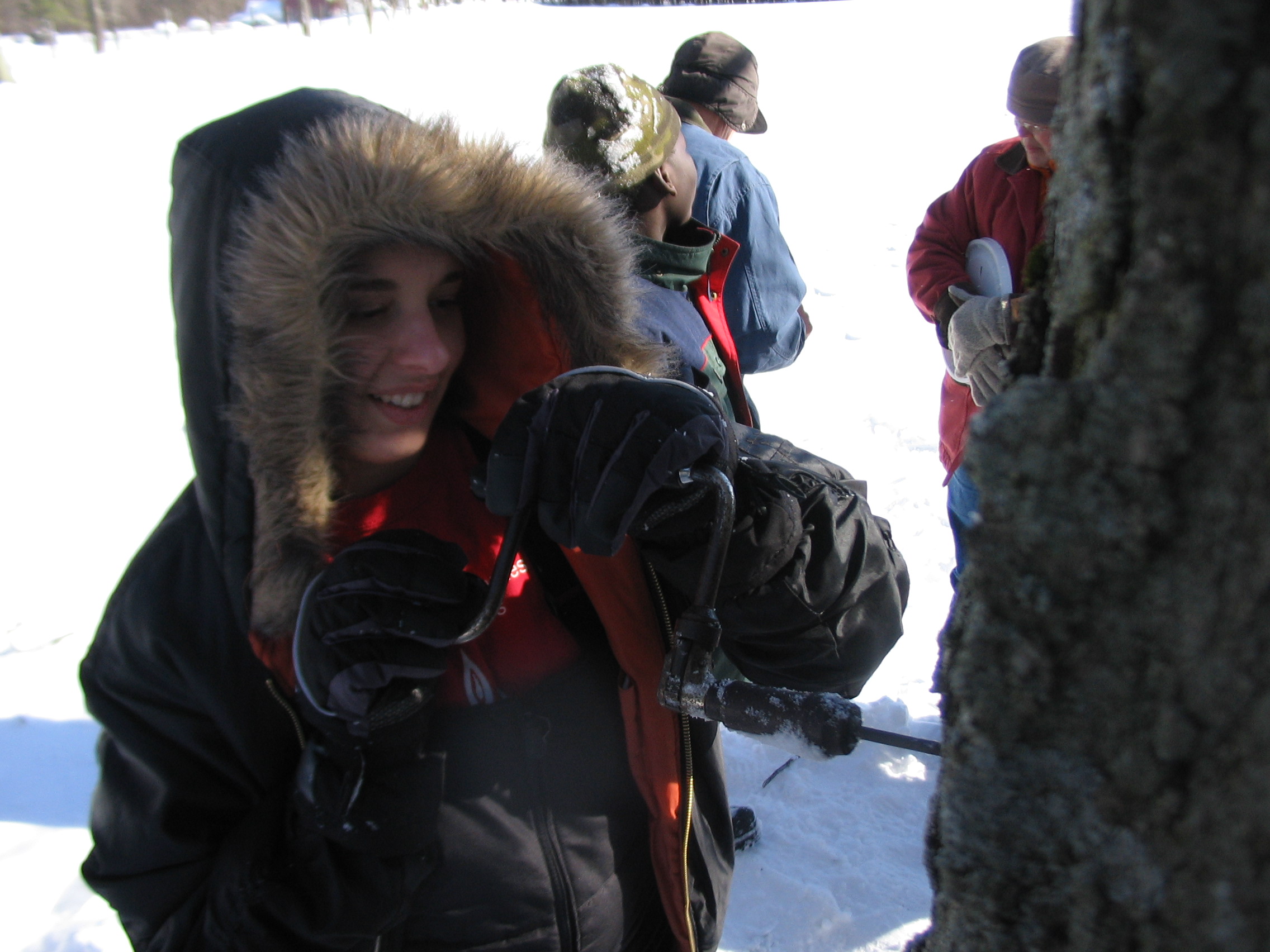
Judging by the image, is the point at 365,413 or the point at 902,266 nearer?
the point at 365,413

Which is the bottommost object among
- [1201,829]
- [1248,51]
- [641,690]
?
[641,690]

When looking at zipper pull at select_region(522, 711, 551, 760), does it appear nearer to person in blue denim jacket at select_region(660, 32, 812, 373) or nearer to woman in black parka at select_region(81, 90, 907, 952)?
woman in black parka at select_region(81, 90, 907, 952)

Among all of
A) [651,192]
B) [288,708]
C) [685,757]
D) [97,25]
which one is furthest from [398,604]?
[97,25]

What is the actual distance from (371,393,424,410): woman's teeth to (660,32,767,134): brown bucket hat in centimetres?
271

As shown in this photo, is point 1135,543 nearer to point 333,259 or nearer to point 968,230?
Result: point 333,259

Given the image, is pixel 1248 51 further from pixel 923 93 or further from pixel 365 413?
pixel 923 93

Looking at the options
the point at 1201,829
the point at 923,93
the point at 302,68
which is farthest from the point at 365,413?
the point at 302,68

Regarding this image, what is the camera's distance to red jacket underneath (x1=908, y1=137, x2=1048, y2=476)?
2.38m

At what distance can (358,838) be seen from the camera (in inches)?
44.4

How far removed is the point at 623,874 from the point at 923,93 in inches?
542

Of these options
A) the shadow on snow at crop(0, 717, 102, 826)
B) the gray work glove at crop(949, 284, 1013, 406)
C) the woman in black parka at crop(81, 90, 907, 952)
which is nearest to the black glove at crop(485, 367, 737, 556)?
the woman in black parka at crop(81, 90, 907, 952)

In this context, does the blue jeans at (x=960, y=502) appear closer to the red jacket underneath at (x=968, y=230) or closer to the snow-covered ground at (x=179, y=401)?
the red jacket underneath at (x=968, y=230)

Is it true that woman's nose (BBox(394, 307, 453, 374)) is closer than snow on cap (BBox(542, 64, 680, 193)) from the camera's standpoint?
Yes

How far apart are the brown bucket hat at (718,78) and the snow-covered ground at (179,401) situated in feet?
3.71
